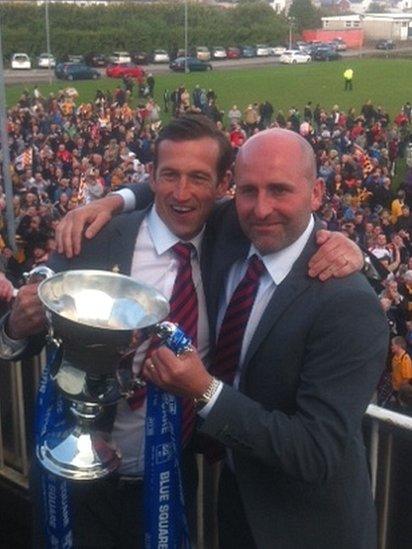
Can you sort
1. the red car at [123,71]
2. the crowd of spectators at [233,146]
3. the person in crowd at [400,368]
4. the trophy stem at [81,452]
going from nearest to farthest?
the trophy stem at [81,452] < the person in crowd at [400,368] < the crowd of spectators at [233,146] < the red car at [123,71]

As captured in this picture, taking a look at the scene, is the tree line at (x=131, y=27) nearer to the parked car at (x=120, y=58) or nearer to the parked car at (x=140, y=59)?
the parked car at (x=120, y=58)

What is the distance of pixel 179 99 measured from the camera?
3191 centimetres

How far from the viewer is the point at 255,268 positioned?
2107 mm

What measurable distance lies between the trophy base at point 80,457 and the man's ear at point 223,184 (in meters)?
0.76

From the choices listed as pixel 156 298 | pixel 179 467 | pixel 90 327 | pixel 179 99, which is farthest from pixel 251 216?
pixel 179 99

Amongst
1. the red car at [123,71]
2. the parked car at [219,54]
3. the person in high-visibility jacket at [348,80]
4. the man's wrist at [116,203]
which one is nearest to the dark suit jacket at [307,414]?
the man's wrist at [116,203]

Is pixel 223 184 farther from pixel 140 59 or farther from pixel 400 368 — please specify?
pixel 140 59

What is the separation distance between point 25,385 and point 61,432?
1122mm

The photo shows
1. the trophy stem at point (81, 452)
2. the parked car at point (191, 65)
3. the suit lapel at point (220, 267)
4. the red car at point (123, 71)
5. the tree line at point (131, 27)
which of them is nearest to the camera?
the trophy stem at point (81, 452)

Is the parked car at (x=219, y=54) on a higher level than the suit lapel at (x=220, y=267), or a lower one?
higher

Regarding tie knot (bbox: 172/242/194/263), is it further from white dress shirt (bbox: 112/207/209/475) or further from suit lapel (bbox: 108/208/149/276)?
suit lapel (bbox: 108/208/149/276)

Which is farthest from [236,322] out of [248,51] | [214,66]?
[248,51]

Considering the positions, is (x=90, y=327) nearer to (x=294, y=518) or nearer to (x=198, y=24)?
(x=294, y=518)

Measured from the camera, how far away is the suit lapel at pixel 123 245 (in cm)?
232
